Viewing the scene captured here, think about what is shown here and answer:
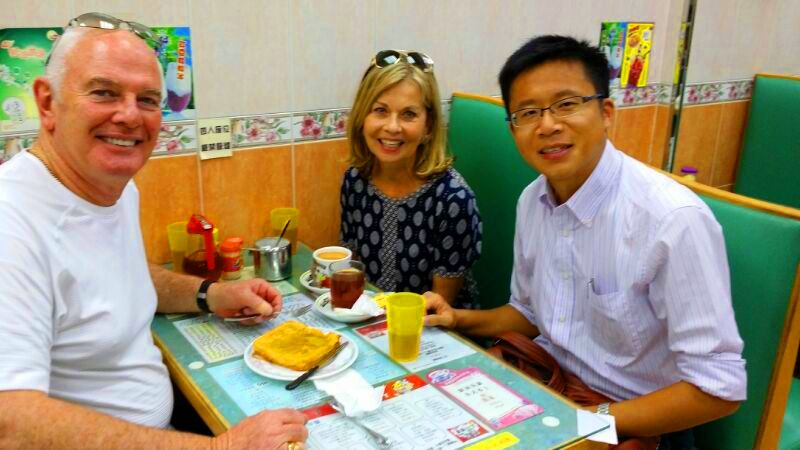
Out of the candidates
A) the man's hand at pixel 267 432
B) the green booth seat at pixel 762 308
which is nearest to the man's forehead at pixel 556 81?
the green booth seat at pixel 762 308

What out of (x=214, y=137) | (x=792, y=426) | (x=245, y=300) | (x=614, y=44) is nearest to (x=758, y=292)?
(x=792, y=426)

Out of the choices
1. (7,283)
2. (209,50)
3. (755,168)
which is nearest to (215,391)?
(7,283)

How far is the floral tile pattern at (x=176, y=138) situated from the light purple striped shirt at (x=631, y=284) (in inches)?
38.5

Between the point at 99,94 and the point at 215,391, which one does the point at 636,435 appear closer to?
the point at 215,391

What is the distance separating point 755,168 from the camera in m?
3.23

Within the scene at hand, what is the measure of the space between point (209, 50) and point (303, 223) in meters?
0.64

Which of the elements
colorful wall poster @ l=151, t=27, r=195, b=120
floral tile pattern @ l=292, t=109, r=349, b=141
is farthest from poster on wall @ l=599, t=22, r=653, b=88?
colorful wall poster @ l=151, t=27, r=195, b=120

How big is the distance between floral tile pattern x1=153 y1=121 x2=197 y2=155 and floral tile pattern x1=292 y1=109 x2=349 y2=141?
33 cm

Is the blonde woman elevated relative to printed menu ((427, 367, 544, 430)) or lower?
elevated

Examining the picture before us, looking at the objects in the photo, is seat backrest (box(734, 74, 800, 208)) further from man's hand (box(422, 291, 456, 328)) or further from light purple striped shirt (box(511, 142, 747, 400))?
man's hand (box(422, 291, 456, 328))

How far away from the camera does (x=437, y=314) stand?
154 centimetres

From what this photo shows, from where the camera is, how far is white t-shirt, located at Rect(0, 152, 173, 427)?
3.30 ft

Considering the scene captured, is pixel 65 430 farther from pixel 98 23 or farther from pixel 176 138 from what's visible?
pixel 176 138

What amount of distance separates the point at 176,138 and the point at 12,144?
1.34ft
